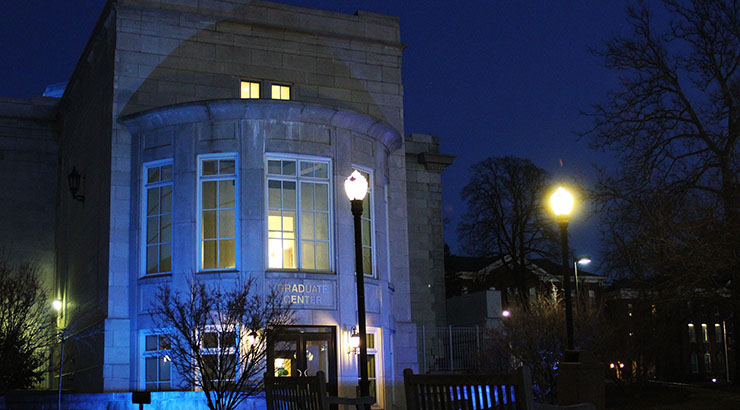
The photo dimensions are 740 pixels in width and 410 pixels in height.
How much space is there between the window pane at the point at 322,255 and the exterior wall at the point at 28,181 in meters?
13.2

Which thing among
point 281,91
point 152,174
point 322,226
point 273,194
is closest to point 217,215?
point 273,194

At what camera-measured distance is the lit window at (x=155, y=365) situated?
21156 millimetres

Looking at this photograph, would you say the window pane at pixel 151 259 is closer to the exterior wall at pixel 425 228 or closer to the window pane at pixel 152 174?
the window pane at pixel 152 174

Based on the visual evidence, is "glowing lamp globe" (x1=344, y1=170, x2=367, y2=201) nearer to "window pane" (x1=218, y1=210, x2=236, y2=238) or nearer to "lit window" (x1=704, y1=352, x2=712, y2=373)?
"window pane" (x1=218, y1=210, x2=236, y2=238)

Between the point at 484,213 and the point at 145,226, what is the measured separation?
31155mm

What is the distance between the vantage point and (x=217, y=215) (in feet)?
70.6

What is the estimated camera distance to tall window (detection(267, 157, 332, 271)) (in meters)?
21.7

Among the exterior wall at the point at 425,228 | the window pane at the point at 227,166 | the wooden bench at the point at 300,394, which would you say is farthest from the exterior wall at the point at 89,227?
the wooden bench at the point at 300,394

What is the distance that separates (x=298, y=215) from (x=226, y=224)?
1841 millimetres

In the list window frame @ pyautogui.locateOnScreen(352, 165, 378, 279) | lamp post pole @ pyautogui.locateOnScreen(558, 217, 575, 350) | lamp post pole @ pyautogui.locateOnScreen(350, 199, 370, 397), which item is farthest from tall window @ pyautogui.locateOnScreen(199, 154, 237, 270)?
lamp post pole @ pyautogui.locateOnScreen(558, 217, 575, 350)

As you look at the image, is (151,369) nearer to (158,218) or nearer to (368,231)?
(158,218)

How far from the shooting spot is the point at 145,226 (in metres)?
22.2

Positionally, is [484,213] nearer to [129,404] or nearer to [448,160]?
[448,160]

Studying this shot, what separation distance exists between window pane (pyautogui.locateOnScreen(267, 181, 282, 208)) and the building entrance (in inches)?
126
